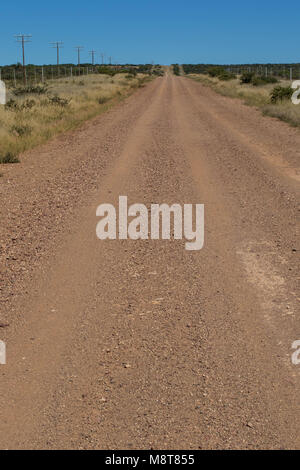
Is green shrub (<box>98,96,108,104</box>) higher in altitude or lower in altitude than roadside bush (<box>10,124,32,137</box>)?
higher

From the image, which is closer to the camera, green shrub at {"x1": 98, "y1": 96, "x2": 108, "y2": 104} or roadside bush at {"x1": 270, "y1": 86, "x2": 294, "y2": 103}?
roadside bush at {"x1": 270, "y1": 86, "x2": 294, "y2": 103}

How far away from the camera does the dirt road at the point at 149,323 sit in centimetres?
314

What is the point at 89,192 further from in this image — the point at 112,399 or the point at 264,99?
the point at 264,99

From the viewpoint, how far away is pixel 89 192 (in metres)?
8.94

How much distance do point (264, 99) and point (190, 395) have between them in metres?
28.8

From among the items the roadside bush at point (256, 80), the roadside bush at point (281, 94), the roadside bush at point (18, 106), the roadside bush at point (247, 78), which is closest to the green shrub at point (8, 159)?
the roadside bush at point (18, 106)

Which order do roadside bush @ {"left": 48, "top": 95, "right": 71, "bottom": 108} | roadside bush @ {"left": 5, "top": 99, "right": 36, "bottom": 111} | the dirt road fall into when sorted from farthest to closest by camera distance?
roadside bush @ {"left": 48, "top": 95, "right": 71, "bottom": 108} → roadside bush @ {"left": 5, "top": 99, "right": 36, "bottom": 111} → the dirt road

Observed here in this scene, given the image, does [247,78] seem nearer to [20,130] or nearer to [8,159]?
[20,130]

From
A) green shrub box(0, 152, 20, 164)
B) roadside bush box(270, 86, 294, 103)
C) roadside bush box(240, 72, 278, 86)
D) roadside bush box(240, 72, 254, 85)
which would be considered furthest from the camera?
roadside bush box(240, 72, 254, 85)

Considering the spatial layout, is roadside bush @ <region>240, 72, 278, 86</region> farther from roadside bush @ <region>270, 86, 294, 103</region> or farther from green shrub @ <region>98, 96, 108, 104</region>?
roadside bush @ <region>270, 86, 294, 103</region>

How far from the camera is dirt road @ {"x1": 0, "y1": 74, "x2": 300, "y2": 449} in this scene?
314 cm

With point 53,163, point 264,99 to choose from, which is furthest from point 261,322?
point 264,99

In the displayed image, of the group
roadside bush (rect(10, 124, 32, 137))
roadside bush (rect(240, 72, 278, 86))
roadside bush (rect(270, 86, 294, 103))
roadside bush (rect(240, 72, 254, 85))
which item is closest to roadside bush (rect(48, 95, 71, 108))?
roadside bush (rect(10, 124, 32, 137))

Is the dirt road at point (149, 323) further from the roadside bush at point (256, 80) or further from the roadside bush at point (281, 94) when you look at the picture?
the roadside bush at point (256, 80)
